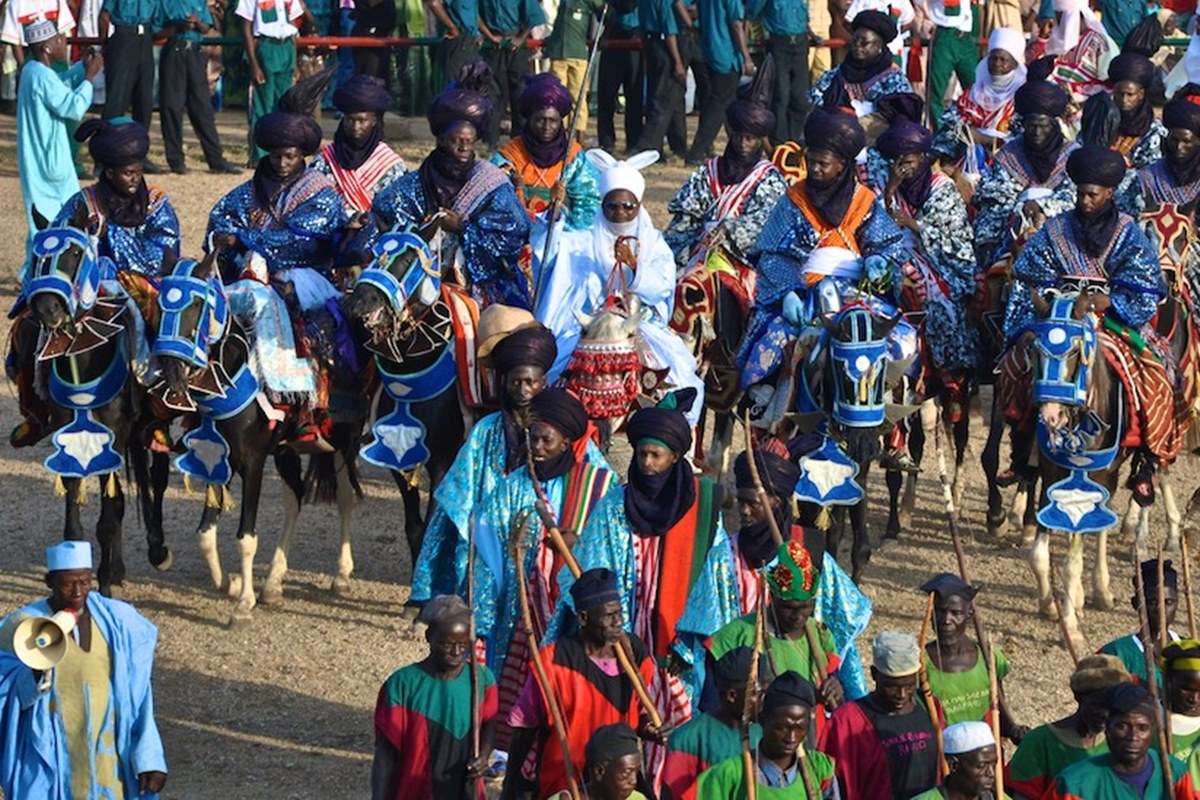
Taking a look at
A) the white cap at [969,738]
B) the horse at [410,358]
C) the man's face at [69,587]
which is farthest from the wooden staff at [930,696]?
the horse at [410,358]

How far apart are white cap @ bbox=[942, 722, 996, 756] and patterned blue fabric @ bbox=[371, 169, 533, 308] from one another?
5987 millimetres

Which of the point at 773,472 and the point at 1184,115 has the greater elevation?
the point at 1184,115

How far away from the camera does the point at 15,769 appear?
34.6ft

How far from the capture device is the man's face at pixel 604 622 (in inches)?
395

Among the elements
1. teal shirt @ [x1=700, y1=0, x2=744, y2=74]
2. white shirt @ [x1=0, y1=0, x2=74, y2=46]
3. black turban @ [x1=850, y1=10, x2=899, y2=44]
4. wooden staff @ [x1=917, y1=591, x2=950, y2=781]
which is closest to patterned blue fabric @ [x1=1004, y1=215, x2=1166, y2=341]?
wooden staff @ [x1=917, y1=591, x2=950, y2=781]

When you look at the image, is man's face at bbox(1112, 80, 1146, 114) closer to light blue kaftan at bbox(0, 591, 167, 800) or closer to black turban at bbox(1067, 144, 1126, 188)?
black turban at bbox(1067, 144, 1126, 188)

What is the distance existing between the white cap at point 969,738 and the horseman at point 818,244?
5.55 meters

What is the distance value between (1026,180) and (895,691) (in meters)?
7.00

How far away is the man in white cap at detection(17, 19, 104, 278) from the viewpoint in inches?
822

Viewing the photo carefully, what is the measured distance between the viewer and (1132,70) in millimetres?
18609

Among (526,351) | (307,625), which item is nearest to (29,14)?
(307,625)

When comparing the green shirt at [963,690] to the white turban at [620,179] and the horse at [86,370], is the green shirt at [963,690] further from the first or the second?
the horse at [86,370]

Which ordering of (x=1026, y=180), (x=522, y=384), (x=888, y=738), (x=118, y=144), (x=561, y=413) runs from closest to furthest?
(x=888, y=738)
(x=561, y=413)
(x=522, y=384)
(x=118, y=144)
(x=1026, y=180)

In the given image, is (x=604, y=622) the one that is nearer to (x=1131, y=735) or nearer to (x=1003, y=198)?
(x=1131, y=735)
